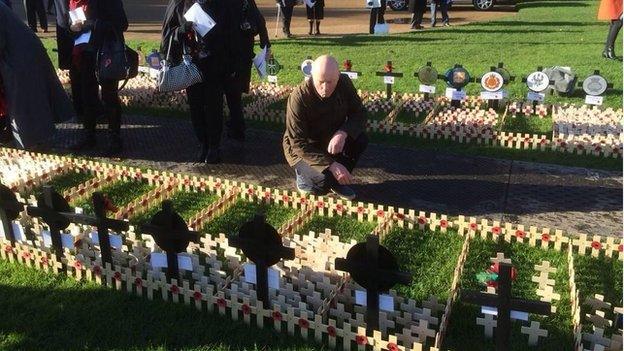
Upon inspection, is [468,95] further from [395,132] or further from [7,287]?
[7,287]

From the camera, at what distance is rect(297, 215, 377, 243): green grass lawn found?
190 inches

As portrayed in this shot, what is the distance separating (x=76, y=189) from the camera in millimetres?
5461

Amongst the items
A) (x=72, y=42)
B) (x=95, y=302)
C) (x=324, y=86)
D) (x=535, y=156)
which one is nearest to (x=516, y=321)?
(x=324, y=86)

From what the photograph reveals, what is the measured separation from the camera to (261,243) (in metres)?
3.47

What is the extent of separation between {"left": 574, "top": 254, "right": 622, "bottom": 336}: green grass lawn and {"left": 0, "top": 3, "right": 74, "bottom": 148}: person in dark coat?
5.06 meters

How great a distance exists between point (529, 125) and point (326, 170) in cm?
355

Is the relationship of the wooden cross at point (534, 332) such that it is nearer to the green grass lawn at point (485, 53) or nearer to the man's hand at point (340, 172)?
the man's hand at point (340, 172)

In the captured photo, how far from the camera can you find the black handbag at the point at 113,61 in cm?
599

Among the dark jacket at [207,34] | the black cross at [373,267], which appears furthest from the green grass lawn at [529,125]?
the black cross at [373,267]

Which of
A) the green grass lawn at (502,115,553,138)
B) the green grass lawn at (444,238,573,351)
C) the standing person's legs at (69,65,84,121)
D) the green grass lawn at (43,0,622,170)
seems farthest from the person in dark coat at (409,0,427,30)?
the green grass lawn at (444,238,573,351)

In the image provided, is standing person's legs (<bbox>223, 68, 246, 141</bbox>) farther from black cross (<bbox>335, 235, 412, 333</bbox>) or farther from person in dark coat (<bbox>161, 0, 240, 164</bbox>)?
black cross (<bbox>335, 235, 412, 333</bbox>)

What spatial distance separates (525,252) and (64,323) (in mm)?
3183

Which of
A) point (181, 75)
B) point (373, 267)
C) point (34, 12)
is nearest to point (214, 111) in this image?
point (181, 75)

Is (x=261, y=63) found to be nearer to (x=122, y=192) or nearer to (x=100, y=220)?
(x=122, y=192)
